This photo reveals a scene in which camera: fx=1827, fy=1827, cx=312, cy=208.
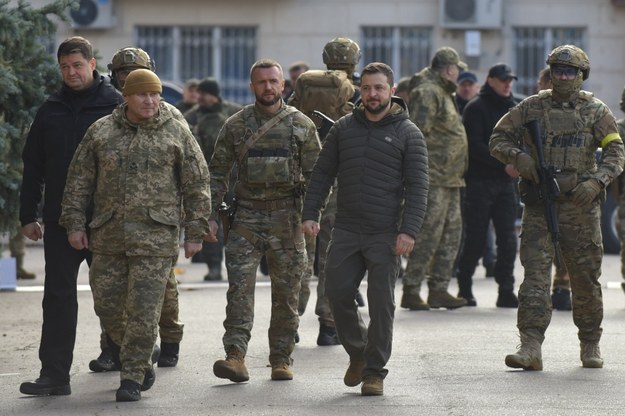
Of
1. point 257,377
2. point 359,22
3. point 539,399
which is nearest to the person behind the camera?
point 539,399

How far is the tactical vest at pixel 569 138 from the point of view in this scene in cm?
1086

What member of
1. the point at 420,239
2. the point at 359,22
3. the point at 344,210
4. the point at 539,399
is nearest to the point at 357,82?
the point at 420,239

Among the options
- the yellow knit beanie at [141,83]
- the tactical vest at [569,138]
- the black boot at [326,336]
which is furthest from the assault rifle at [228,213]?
the tactical vest at [569,138]

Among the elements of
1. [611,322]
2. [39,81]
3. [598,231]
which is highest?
[39,81]

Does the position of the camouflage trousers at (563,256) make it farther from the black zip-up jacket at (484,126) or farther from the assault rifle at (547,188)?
the black zip-up jacket at (484,126)

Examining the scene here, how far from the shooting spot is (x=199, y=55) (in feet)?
96.3

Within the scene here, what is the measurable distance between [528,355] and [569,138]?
1.31 m

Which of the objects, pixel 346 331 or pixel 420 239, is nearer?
pixel 346 331

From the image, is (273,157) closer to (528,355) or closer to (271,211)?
(271,211)

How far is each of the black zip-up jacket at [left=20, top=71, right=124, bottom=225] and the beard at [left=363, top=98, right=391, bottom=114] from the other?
1456mm

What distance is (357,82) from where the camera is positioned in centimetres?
1293

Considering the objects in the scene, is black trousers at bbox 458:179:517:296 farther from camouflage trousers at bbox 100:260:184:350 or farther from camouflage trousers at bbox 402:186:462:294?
camouflage trousers at bbox 100:260:184:350

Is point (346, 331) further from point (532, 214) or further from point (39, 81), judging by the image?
point (39, 81)

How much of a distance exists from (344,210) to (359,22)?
63.2 feet
